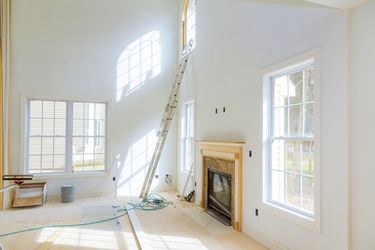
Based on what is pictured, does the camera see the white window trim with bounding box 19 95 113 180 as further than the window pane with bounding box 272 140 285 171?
Yes

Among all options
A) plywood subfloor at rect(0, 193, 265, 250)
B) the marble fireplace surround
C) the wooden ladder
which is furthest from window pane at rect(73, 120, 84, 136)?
the marble fireplace surround

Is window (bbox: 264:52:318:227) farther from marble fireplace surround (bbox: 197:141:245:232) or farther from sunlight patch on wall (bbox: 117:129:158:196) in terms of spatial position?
sunlight patch on wall (bbox: 117:129:158:196)

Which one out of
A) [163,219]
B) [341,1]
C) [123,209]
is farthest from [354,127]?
[123,209]

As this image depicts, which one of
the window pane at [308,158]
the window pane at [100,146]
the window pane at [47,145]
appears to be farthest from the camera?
the window pane at [100,146]

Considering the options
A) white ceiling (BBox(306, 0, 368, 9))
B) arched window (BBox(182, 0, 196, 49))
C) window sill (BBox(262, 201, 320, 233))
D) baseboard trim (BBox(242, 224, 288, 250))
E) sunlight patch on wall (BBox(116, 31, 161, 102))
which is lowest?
baseboard trim (BBox(242, 224, 288, 250))

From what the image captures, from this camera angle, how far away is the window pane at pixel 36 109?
6.10 meters

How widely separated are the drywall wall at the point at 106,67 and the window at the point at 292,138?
383 centimetres

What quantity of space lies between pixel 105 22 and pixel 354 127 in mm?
6050

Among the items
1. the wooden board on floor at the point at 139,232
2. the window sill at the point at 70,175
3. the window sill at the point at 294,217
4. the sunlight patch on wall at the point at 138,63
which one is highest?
the sunlight patch on wall at the point at 138,63

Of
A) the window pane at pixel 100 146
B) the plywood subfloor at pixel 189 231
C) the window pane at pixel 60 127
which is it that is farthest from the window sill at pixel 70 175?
the plywood subfloor at pixel 189 231

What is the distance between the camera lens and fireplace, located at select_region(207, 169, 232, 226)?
14.4 feet

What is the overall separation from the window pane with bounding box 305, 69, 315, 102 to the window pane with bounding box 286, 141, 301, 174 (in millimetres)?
538

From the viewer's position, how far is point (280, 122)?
3461mm

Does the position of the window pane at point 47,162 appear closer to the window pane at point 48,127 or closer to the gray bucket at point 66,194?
the window pane at point 48,127
